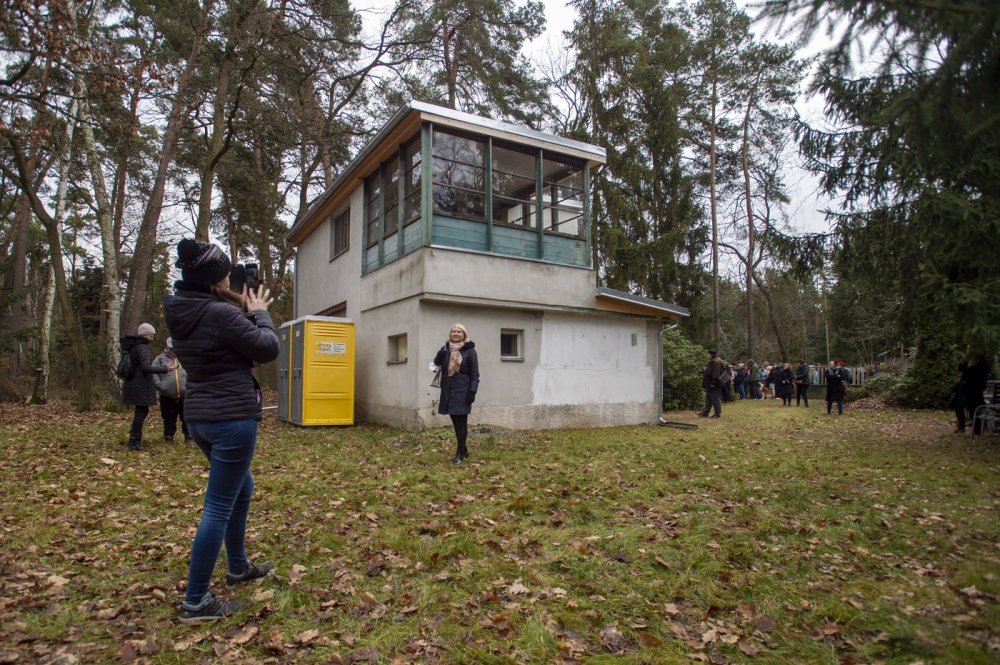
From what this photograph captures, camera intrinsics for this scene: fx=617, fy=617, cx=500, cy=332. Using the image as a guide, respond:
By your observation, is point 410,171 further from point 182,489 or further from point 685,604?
point 685,604

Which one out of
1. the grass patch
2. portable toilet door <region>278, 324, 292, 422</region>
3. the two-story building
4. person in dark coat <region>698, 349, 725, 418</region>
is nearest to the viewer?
the grass patch

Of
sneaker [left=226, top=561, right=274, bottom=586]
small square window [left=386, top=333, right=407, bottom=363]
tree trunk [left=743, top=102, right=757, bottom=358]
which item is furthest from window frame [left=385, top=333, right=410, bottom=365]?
tree trunk [left=743, top=102, right=757, bottom=358]

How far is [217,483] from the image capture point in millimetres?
3332

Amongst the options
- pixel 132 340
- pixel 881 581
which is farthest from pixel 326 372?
pixel 881 581

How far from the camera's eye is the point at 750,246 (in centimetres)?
3119

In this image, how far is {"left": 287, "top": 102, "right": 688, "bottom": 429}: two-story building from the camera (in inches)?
460

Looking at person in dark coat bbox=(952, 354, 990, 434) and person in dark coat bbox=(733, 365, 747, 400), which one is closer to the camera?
person in dark coat bbox=(952, 354, 990, 434)

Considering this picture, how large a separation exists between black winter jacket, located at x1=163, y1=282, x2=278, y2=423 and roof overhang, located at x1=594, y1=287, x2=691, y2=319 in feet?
34.2

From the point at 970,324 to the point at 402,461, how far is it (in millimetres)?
8379

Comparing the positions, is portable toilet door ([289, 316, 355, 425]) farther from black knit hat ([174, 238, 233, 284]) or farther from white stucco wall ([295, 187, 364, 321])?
black knit hat ([174, 238, 233, 284])

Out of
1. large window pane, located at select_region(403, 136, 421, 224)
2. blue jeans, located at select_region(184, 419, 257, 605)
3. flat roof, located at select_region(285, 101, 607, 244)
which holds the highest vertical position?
flat roof, located at select_region(285, 101, 607, 244)

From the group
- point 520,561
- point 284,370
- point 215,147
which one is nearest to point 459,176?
point 284,370

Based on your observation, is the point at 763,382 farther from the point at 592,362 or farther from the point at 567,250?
the point at 567,250

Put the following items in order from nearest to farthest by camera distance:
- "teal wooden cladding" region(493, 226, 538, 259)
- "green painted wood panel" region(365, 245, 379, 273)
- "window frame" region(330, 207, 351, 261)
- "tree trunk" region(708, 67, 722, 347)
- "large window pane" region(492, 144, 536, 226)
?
"teal wooden cladding" region(493, 226, 538, 259) → "large window pane" region(492, 144, 536, 226) → "green painted wood panel" region(365, 245, 379, 273) → "window frame" region(330, 207, 351, 261) → "tree trunk" region(708, 67, 722, 347)
